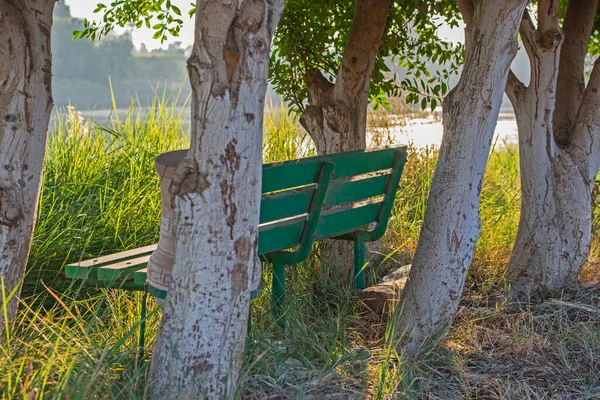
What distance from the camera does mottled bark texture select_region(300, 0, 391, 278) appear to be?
15.2 ft

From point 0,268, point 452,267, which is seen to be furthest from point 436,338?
point 0,268

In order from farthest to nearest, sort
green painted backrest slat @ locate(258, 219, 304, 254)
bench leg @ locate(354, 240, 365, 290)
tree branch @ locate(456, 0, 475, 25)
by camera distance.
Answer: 1. bench leg @ locate(354, 240, 365, 290)
2. tree branch @ locate(456, 0, 475, 25)
3. green painted backrest slat @ locate(258, 219, 304, 254)

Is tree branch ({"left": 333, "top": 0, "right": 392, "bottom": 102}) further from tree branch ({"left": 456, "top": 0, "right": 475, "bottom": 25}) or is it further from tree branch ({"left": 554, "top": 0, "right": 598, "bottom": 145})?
tree branch ({"left": 554, "top": 0, "right": 598, "bottom": 145})

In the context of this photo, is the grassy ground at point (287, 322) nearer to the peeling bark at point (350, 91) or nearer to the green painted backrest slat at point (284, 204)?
the green painted backrest slat at point (284, 204)

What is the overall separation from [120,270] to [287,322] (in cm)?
76

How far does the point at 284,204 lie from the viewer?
11.6 feet

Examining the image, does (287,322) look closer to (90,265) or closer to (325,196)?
(325,196)

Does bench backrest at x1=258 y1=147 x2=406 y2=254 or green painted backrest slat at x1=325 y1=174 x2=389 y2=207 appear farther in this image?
green painted backrest slat at x1=325 y1=174 x2=389 y2=207

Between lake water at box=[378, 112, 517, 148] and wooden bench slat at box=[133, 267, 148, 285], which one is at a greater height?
lake water at box=[378, 112, 517, 148]

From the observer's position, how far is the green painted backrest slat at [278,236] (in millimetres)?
3467

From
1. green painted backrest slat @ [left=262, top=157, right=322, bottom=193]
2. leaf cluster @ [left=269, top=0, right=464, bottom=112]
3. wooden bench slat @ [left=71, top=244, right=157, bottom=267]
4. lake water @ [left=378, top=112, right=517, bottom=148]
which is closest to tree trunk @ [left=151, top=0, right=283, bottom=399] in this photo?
green painted backrest slat @ [left=262, top=157, right=322, bottom=193]

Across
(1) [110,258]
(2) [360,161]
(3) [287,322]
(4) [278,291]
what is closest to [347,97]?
(2) [360,161]

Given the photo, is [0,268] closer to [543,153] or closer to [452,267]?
[452,267]

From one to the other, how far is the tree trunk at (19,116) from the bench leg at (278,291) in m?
1.11
